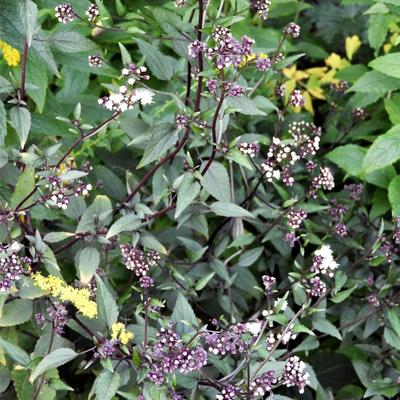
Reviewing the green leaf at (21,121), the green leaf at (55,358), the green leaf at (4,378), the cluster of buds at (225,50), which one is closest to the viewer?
the cluster of buds at (225,50)

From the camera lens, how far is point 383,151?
5.78ft

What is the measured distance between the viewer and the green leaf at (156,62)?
5.89 ft

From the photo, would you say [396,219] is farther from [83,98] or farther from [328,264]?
[83,98]

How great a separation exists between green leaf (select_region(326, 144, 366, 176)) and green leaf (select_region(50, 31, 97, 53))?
82 centimetres

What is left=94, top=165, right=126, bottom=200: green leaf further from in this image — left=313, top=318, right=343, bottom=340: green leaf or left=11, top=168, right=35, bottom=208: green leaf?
left=313, top=318, right=343, bottom=340: green leaf

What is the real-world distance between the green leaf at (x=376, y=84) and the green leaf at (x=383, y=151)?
274 mm

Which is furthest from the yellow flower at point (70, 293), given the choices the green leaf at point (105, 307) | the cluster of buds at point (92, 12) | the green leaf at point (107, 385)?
the cluster of buds at point (92, 12)

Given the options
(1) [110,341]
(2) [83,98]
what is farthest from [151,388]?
(2) [83,98]

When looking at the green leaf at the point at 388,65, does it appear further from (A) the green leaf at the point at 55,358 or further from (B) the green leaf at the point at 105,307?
(A) the green leaf at the point at 55,358

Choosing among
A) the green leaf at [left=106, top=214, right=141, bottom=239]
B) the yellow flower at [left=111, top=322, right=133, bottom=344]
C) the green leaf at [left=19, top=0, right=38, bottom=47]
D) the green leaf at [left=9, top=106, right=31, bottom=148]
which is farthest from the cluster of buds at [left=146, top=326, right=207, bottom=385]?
the green leaf at [left=19, top=0, right=38, bottom=47]

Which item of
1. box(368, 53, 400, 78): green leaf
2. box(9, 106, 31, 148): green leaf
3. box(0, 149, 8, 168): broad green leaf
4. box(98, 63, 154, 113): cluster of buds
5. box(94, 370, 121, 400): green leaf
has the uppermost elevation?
box(98, 63, 154, 113): cluster of buds

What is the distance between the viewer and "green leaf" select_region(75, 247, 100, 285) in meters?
1.55

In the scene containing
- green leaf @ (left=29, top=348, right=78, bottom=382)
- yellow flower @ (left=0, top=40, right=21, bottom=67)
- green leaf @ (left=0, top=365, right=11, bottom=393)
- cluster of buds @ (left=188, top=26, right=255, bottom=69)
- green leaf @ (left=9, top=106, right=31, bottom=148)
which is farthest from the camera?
yellow flower @ (left=0, top=40, right=21, bottom=67)

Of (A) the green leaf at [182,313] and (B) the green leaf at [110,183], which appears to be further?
(B) the green leaf at [110,183]
